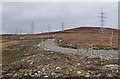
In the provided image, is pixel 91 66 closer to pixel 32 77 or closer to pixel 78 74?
pixel 78 74

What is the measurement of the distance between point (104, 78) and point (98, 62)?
610 cm

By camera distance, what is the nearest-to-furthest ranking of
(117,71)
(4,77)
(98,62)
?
1. (117,71)
2. (4,77)
3. (98,62)


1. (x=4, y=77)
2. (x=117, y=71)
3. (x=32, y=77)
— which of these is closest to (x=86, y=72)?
(x=117, y=71)

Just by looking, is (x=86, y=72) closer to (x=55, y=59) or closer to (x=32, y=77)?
(x=32, y=77)

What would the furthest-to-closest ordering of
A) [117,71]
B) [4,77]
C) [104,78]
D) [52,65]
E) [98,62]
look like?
[98,62], [52,65], [4,77], [117,71], [104,78]

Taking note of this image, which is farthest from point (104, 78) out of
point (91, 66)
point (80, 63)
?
point (80, 63)

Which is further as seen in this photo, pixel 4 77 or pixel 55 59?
pixel 55 59

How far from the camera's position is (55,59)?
93.4ft

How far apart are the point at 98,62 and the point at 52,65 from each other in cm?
422

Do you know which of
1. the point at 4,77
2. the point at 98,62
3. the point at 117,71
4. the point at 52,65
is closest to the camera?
the point at 117,71

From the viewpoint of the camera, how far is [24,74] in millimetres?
22984

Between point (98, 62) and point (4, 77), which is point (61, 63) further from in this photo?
point (4, 77)

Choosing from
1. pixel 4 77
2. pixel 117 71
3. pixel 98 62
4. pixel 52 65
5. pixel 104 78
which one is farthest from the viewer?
pixel 98 62

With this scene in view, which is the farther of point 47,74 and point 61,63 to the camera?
point 61,63
